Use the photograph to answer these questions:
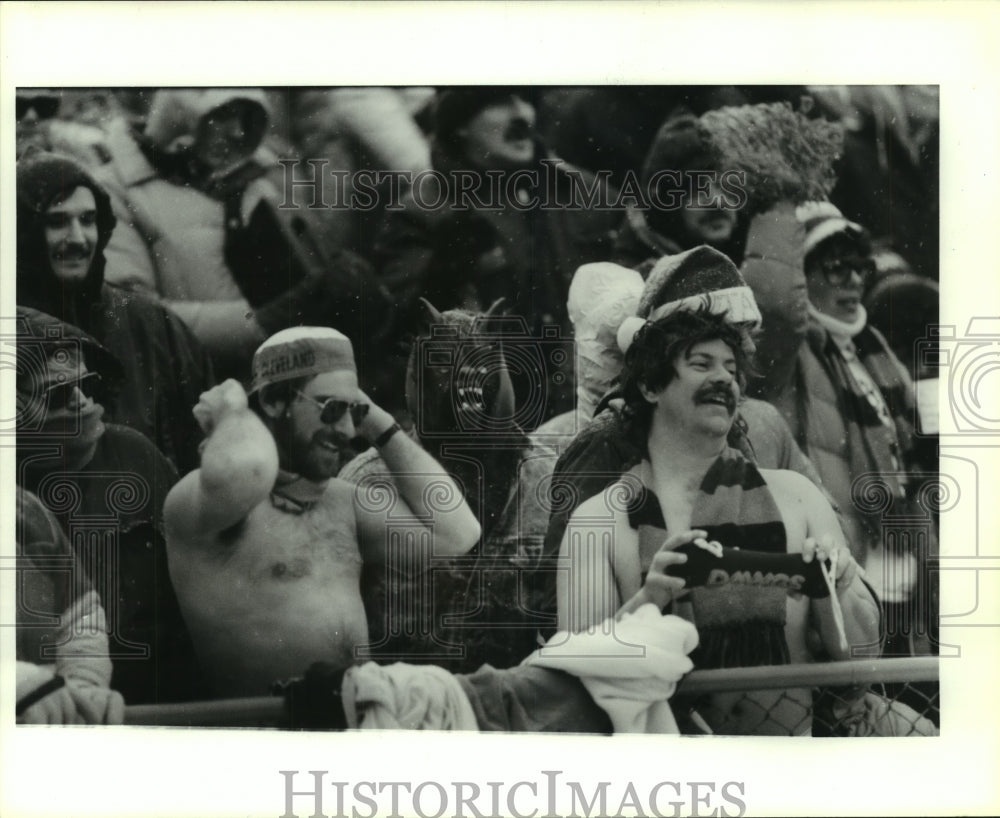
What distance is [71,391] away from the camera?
5.34 metres

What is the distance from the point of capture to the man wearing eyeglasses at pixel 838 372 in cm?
521

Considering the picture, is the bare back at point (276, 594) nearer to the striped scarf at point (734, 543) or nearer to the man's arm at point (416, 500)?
the man's arm at point (416, 500)

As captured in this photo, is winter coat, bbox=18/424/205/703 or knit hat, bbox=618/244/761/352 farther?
winter coat, bbox=18/424/205/703

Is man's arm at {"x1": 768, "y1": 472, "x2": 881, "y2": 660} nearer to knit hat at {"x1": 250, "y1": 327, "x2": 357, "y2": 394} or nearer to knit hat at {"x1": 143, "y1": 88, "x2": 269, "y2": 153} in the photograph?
knit hat at {"x1": 250, "y1": 327, "x2": 357, "y2": 394}

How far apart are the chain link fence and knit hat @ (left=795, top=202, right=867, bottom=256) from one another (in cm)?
167

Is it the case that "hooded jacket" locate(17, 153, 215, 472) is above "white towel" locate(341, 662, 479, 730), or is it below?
above

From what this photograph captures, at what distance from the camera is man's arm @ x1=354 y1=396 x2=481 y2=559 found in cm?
523

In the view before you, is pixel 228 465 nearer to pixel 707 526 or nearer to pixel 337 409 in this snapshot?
pixel 337 409

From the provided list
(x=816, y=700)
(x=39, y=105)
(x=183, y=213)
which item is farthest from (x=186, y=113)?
(x=816, y=700)

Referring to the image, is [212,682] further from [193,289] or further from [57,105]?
[57,105]

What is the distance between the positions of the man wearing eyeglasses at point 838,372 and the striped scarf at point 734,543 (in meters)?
0.28

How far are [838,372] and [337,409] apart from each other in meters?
2.00

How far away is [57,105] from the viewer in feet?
17.5

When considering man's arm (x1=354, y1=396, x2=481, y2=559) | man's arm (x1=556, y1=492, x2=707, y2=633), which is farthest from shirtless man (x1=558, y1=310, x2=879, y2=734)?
man's arm (x1=354, y1=396, x2=481, y2=559)
